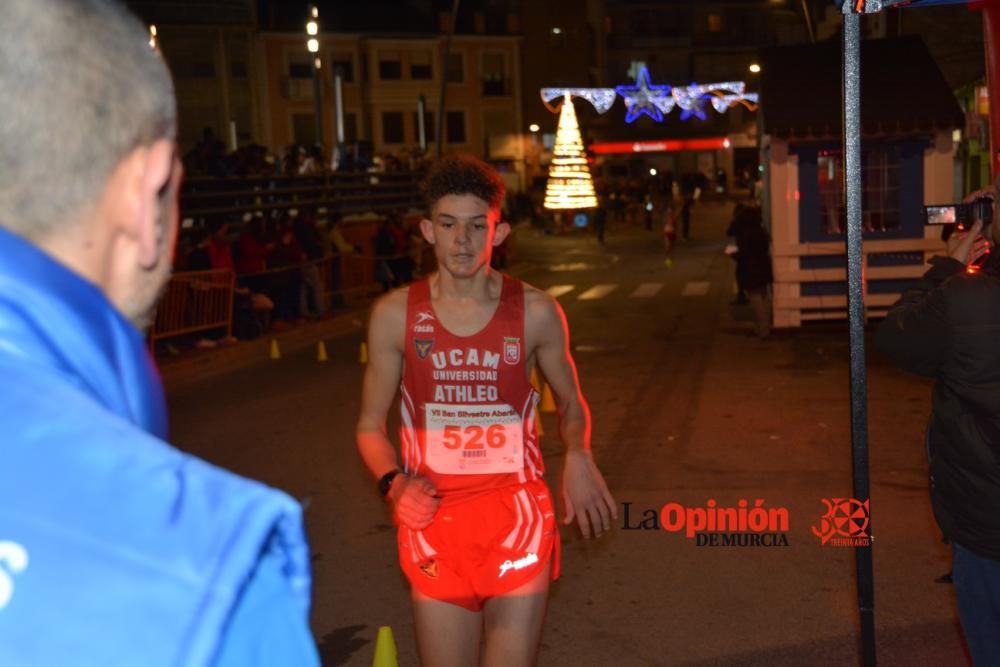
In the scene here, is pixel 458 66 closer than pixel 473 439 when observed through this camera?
No

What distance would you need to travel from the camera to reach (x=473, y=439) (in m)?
4.20

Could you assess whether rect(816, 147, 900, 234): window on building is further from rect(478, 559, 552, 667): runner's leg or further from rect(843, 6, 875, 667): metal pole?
rect(478, 559, 552, 667): runner's leg

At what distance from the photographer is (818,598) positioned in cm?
657

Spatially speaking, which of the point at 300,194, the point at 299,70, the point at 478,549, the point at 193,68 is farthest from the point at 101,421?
the point at 299,70

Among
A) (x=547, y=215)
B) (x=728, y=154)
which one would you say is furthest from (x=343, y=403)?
(x=728, y=154)

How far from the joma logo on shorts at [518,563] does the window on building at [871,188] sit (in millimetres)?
13541

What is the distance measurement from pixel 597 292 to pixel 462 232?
22.1 metres

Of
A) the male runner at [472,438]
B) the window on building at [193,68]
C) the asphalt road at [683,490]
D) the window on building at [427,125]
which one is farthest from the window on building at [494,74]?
the male runner at [472,438]

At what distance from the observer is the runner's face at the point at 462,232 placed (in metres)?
4.36

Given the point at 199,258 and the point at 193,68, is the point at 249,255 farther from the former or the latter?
the point at 193,68

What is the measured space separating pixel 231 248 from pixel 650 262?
744 inches

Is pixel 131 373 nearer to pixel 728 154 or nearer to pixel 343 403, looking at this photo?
pixel 343 403

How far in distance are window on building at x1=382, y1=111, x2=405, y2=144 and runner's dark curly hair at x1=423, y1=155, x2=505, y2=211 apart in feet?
213

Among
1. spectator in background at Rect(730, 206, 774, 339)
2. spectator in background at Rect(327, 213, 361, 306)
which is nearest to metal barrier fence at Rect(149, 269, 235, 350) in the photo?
spectator in background at Rect(327, 213, 361, 306)
